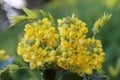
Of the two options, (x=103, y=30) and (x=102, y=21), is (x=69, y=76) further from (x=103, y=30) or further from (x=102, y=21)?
(x=103, y=30)

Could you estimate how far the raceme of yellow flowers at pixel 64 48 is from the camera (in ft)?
4.77

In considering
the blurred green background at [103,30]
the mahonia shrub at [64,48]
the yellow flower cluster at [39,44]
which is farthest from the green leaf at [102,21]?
the blurred green background at [103,30]

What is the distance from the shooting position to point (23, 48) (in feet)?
4.87

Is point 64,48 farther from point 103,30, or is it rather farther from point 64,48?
point 103,30

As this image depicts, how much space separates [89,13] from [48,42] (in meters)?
2.82

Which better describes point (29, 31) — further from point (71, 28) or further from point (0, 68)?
point (0, 68)

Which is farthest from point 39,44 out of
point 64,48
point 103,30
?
point 103,30

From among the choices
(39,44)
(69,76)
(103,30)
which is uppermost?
(103,30)

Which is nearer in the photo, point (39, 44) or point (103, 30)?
point (39, 44)

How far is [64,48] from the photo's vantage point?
4.77ft

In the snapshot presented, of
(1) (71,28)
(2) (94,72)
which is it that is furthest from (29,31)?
(2) (94,72)

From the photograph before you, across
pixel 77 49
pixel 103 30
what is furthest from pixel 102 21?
pixel 103 30

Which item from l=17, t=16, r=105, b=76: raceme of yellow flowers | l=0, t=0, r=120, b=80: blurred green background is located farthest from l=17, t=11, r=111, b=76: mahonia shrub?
l=0, t=0, r=120, b=80: blurred green background

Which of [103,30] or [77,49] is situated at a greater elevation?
[103,30]
